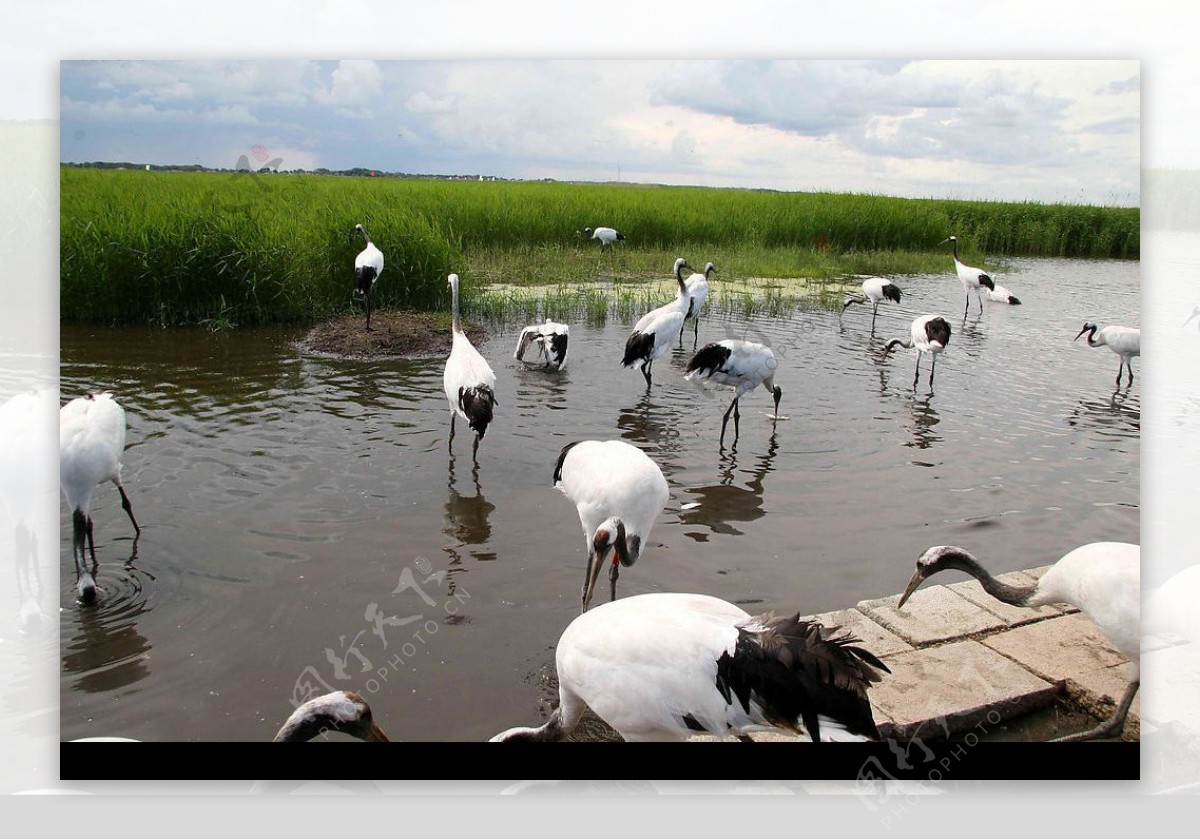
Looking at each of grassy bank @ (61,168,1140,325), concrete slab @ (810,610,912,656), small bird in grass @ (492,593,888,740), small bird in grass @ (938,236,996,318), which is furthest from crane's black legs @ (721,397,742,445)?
small bird in grass @ (492,593,888,740)

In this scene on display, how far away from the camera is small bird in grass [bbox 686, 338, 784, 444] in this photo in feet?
15.9

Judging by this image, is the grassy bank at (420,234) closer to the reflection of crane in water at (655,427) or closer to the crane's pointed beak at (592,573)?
the reflection of crane in water at (655,427)

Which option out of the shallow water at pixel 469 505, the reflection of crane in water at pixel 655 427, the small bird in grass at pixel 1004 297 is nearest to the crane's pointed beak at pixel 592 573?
the shallow water at pixel 469 505

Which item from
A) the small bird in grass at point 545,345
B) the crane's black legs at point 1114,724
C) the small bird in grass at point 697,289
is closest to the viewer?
the crane's black legs at point 1114,724

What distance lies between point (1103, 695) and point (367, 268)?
4809mm

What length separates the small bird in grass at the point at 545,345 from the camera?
5.54 m

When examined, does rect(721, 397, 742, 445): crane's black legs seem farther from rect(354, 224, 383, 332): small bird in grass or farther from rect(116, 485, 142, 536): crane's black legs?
rect(116, 485, 142, 536): crane's black legs

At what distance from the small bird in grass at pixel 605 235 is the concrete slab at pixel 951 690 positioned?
132 inches

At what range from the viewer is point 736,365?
4852 millimetres

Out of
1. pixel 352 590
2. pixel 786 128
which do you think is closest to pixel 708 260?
pixel 786 128

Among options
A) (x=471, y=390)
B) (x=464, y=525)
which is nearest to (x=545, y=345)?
(x=471, y=390)

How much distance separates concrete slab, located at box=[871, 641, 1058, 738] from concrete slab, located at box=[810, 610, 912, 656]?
0.04 meters

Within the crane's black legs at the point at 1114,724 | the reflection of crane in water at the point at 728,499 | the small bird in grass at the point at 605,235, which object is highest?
the small bird in grass at the point at 605,235

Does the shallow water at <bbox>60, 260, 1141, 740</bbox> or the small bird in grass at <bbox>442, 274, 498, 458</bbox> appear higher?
the small bird in grass at <bbox>442, 274, 498, 458</bbox>
